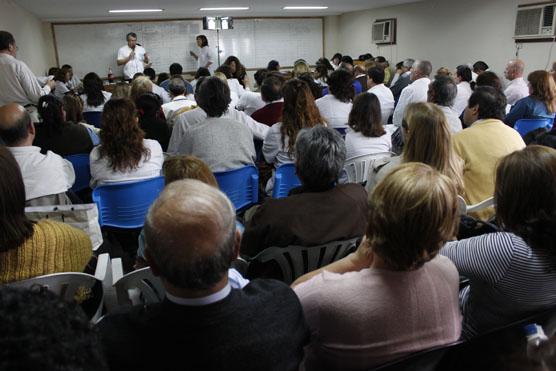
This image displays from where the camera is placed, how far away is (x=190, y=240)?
98 cm

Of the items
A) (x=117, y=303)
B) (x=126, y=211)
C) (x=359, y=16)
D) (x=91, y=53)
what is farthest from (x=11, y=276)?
(x=359, y=16)

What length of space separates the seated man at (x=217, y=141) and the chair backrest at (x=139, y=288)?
61.5 inches

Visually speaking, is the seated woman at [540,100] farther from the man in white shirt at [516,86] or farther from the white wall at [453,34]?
the white wall at [453,34]

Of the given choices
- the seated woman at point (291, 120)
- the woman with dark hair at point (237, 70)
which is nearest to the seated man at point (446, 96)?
the seated woman at point (291, 120)

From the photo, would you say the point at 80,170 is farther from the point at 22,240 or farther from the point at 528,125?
the point at 528,125

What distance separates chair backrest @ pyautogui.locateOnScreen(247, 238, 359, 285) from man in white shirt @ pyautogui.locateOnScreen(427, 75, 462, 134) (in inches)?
89.0

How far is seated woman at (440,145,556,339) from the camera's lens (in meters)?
1.29

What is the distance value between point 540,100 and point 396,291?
12.6 ft

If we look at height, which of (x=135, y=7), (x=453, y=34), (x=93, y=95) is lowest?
(x=93, y=95)

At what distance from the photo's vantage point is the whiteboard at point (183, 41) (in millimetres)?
10273

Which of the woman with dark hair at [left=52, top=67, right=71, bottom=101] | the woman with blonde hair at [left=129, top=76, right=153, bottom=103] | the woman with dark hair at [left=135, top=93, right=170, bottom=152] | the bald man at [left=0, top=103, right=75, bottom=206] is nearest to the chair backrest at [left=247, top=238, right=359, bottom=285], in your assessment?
the bald man at [left=0, top=103, right=75, bottom=206]

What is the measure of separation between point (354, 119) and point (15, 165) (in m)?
2.21

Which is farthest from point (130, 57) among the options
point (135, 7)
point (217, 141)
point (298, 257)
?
point (298, 257)

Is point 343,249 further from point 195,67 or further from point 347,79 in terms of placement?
point 195,67
